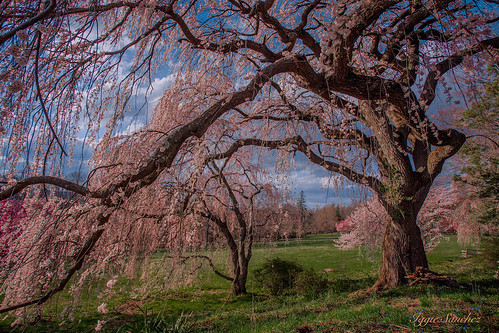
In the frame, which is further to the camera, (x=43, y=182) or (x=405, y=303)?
(x=405, y=303)

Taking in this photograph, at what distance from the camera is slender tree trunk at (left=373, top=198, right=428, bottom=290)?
5.02 metres

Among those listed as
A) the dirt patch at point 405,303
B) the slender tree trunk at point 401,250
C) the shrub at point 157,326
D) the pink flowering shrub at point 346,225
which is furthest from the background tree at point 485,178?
the shrub at point 157,326

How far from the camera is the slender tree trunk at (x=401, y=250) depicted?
16.5 ft

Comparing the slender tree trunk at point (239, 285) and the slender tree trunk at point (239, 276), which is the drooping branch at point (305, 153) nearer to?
the slender tree trunk at point (239, 276)

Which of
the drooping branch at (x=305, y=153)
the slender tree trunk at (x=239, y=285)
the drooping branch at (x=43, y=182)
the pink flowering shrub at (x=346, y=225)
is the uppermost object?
the drooping branch at (x=305, y=153)

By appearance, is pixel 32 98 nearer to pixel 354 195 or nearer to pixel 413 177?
pixel 354 195

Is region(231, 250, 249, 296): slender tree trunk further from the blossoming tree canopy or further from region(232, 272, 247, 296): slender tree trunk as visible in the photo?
the blossoming tree canopy

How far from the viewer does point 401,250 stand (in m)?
Answer: 5.05

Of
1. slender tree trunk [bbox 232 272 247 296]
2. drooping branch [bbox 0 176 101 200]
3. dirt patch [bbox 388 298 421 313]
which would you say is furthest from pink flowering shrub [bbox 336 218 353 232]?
drooping branch [bbox 0 176 101 200]

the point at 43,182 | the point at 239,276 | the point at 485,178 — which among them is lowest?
the point at 239,276

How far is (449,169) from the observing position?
39.1 ft

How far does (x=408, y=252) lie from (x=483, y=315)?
9.47ft

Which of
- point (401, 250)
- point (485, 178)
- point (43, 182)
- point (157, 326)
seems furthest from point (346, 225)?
point (43, 182)

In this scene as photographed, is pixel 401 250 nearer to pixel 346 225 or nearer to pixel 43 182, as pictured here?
pixel 43 182
